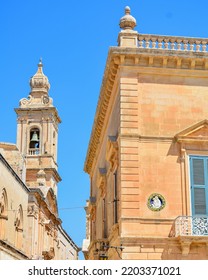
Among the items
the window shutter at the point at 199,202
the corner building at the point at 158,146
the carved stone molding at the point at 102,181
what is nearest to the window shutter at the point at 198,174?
the corner building at the point at 158,146

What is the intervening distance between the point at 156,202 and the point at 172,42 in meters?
5.43

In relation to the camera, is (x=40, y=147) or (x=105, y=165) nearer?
(x=105, y=165)

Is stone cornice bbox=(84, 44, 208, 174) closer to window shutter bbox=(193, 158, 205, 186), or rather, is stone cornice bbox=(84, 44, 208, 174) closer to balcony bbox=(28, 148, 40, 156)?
window shutter bbox=(193, 158, 205, 186)

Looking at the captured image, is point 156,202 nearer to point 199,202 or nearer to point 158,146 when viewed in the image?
point 199,202

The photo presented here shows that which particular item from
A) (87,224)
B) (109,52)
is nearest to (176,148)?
(109,52)

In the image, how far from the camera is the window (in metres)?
17.3

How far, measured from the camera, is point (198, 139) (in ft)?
58.3

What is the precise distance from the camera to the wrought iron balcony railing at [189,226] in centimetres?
1664

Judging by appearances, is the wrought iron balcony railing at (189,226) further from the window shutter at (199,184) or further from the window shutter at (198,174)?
the window shutter at (198,174)

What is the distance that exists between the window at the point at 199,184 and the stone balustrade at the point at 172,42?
12.2 feet

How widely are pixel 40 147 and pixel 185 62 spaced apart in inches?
1523
